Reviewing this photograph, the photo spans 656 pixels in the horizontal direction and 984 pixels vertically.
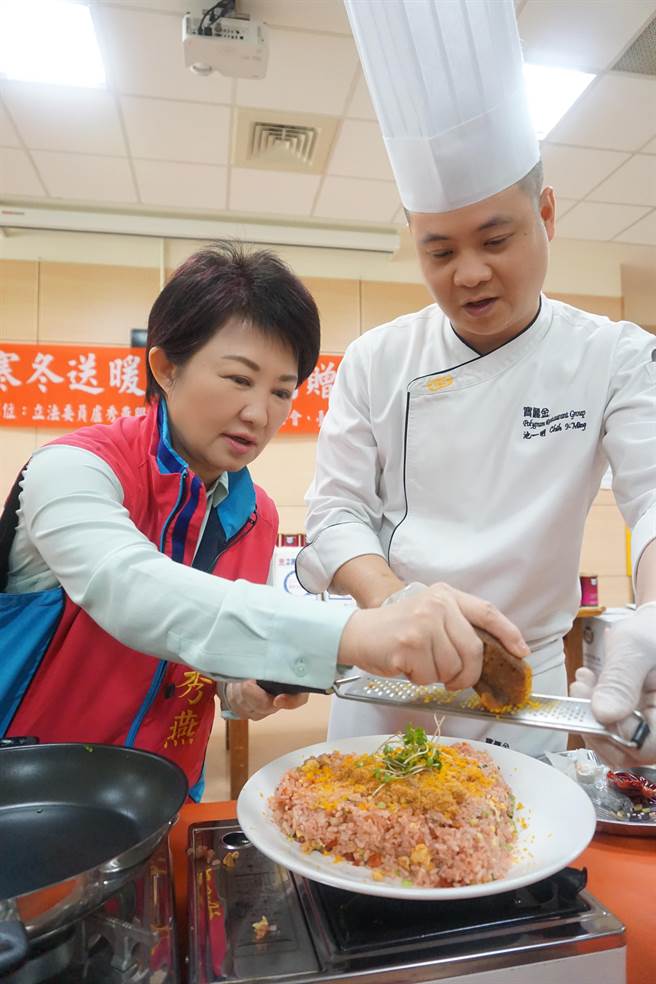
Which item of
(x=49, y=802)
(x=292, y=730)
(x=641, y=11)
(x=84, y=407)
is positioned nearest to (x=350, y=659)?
(x=49, y=802)

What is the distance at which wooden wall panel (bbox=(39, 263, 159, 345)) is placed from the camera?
178 inches

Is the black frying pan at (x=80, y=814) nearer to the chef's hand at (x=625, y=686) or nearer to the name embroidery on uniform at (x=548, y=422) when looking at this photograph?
the chef's hand at (x=625, y=686)

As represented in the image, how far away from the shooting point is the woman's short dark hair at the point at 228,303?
120 centimetres

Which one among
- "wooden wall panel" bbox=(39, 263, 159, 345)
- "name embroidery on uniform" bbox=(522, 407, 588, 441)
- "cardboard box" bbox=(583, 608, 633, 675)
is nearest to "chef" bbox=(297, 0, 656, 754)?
"name embroidery on uniform" bbox=(522, 407, 588, 441)

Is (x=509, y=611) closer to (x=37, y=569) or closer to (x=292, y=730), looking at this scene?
(x=37, y=569)

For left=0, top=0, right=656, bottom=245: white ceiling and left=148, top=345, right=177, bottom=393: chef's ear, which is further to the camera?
left=0, top=0, right=656, bottom=245: white ceiling

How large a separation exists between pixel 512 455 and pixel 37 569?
3.22 ft

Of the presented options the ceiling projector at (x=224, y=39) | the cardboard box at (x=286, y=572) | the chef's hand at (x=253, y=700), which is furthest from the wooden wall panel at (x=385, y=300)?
the chef's hand at (x=253, y=700)

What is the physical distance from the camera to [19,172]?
3875 millimetres

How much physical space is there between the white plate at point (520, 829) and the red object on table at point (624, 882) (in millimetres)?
96

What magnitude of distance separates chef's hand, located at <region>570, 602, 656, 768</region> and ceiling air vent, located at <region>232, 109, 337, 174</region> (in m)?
3.23

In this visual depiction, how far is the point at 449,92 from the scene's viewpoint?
1183 millimetres

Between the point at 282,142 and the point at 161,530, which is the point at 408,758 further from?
the point at 282,142

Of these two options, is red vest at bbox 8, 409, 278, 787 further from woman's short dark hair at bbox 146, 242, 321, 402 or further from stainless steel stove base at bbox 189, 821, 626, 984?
stainless steel stove base at bbox 189, 821, 626, 984
